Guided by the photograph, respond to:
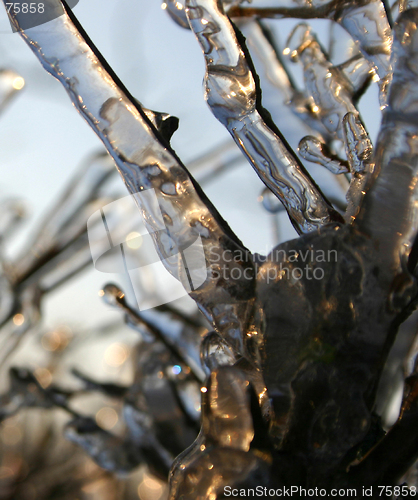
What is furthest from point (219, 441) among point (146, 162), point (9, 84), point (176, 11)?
point (9, 84)

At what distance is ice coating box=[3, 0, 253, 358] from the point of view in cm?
42

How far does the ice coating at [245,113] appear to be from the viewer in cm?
48

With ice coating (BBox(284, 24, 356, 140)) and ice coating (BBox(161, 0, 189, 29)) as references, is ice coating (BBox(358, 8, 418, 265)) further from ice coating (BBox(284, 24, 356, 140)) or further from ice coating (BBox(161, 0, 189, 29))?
ice coating (BBox(161, 0, 189, 29))

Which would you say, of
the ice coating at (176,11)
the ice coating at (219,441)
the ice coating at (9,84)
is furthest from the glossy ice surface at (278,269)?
the ice coating at (9,84)

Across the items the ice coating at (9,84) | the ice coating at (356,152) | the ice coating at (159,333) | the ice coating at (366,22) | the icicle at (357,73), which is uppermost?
the ice coating at (9,84)

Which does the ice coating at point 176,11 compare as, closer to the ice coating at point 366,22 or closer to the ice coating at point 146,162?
the ice coating at point 366,22

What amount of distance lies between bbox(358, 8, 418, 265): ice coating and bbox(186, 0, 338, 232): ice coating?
3.5 inches

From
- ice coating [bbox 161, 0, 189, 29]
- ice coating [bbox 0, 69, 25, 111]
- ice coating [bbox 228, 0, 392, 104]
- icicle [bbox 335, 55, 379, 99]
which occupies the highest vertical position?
ice coating [bbox 0, 69, 25, 111]

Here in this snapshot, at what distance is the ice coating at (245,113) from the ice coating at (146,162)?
0.09 metres

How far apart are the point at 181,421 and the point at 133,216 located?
67cm

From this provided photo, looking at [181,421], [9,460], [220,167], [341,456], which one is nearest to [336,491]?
[341,456]

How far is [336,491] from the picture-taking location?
38 centimetres

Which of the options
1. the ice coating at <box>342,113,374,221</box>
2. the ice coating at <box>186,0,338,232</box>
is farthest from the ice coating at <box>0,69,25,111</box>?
the ice coating at <box>342,113,374,221</box>

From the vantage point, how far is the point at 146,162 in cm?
43
